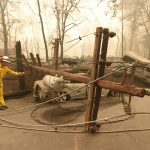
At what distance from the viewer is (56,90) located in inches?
429

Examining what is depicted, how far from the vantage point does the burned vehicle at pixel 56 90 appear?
1065 centimetres

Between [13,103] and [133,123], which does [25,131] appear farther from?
[13,103]

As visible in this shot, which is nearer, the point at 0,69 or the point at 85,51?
the point at 0,69

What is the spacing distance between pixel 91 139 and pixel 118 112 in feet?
8.36

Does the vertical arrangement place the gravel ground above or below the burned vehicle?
below

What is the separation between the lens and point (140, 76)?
16.6 meters

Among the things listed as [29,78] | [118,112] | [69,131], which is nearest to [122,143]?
[69,131]

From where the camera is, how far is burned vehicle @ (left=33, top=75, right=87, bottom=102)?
34.9ft

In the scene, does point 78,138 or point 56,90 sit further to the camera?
point 56,90

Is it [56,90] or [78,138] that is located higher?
[56,90]

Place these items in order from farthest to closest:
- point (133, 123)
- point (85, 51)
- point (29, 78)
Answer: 1. point (85, 51)
2. point (29, 78)
3. point (133, 123)

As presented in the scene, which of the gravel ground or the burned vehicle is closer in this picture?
the gravel ground

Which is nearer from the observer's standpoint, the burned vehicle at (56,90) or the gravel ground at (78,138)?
the gravel ground at (78,138)

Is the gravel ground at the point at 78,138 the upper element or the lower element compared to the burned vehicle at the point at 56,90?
lower
